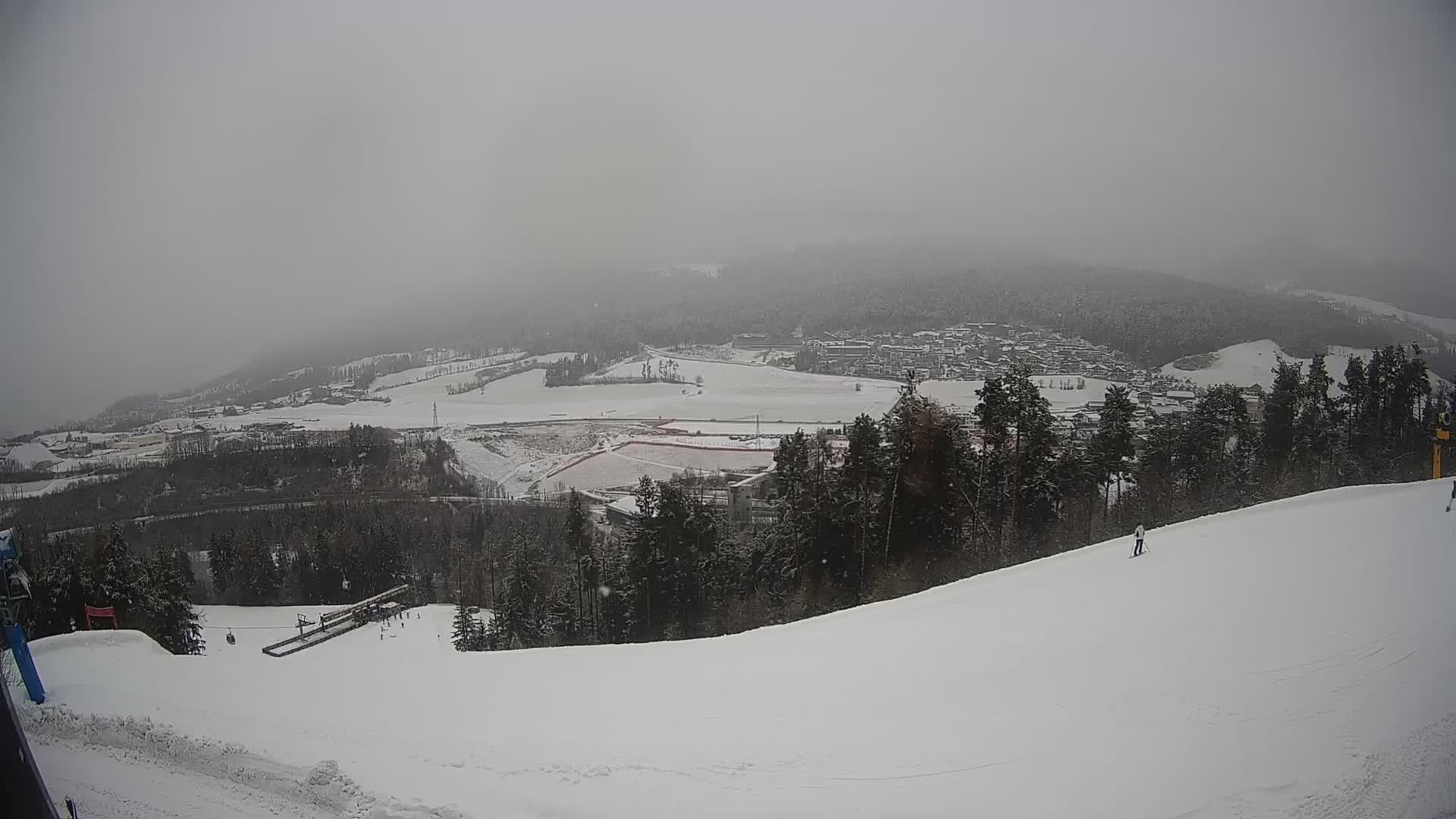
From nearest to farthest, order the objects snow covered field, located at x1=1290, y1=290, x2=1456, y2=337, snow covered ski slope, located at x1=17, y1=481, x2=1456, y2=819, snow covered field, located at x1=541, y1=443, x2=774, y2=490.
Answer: snow covered ski slope, located at x1=17, y1=481, x2=1456, y2=819 < snow covered field, located at x1=1290, y1=290, x2=1456, y2=337 < snow covered field, located at x1=541, y1=443, x2=774, y2=490

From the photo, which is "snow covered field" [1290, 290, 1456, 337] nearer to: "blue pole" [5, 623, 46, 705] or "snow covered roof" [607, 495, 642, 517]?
"blue pole" [5, 623, 46, 705]

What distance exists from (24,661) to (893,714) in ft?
22.3

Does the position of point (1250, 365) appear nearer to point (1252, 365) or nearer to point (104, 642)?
point (1252, 365)

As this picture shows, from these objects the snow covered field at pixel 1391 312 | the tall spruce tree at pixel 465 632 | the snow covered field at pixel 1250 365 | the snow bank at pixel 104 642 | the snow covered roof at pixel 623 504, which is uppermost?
the snow covered field at pixel 1391 312

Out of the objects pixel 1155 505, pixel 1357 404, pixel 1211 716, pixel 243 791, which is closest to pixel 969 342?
pixel 1357 404

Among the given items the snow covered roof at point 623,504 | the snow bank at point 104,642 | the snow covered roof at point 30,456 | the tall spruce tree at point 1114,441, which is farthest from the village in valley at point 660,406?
the snow bank at point 104,642

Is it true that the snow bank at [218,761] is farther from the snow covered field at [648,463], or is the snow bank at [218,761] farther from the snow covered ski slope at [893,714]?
the snow covered field at [648,463]

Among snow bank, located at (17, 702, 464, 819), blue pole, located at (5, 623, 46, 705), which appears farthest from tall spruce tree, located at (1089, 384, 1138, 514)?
blue pole, located at (5, 623, 46, 705)

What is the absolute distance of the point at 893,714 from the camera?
5438 millimetres

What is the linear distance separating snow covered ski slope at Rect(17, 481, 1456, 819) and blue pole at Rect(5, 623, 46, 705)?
0.15 m

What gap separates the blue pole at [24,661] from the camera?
158 inches

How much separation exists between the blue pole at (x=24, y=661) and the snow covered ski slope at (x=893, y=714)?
15cm

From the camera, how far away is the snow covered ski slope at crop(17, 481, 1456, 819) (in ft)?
13.1

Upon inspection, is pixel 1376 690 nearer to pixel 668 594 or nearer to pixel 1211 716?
pixel 1211 716
